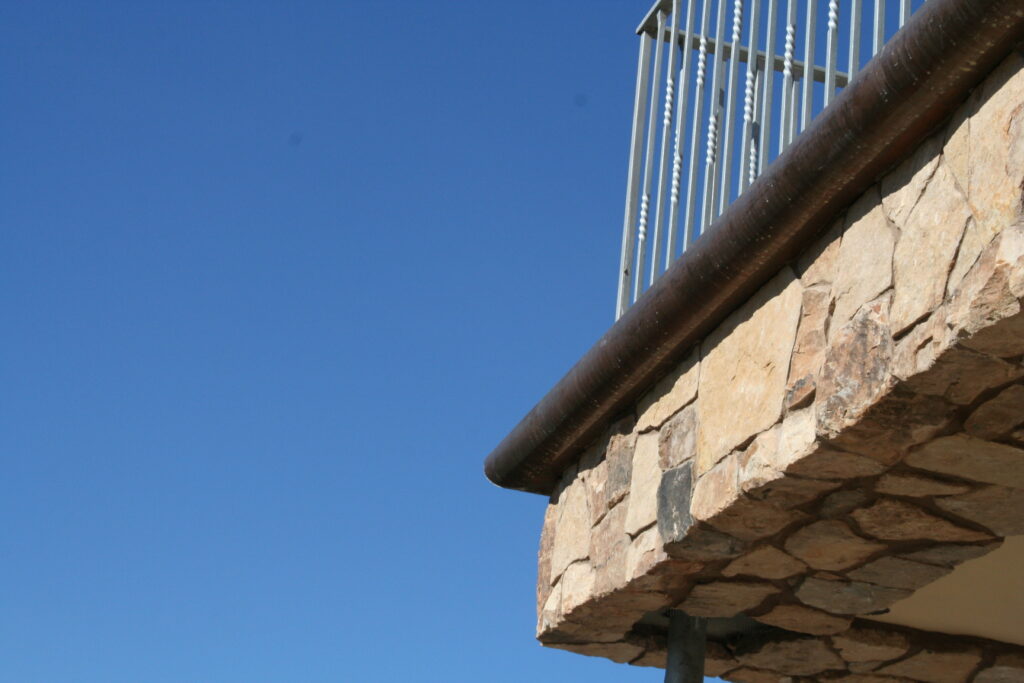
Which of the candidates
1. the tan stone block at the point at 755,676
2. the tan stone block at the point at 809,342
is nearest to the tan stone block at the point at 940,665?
the tan stone block at the point at 755,676

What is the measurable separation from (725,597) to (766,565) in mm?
283

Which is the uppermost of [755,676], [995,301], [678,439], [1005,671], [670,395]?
[670,395]

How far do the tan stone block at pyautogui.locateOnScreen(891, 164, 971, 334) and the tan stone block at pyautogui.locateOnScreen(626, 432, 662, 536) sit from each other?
113cm

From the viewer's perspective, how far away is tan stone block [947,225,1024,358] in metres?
2.29

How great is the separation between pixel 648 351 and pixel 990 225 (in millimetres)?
1304

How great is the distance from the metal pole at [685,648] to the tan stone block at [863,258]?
150cm

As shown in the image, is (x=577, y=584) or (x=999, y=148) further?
(x=577, y=584)

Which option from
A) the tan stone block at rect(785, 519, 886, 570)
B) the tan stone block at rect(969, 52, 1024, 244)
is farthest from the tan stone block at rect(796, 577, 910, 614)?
the tan stone block at rect(969, 52, 1024, 244)

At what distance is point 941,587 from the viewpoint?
150 inches

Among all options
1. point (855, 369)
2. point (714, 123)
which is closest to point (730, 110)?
point (714, 123)

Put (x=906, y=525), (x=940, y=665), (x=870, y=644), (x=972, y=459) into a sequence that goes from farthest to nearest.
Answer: (x=940, y=665), (x=870, y=644), (x=906, y=525), (x=972, y=459)

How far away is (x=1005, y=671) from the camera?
164 inches

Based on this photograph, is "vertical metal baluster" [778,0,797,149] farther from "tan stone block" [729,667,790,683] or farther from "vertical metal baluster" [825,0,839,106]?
"tan stone block" [729,667,790,683]

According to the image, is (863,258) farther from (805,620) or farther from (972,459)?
(805,620)
